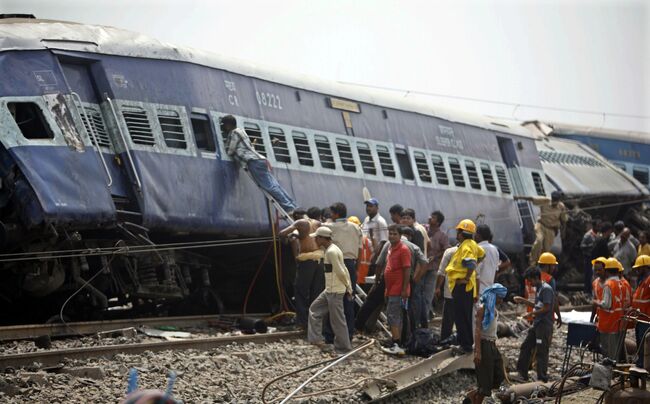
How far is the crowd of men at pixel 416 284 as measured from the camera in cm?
1376

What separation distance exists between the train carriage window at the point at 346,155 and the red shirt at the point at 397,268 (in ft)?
15.8

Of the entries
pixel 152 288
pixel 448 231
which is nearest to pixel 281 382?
pixel 152 288

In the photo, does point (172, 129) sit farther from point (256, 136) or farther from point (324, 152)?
point (324, 152)

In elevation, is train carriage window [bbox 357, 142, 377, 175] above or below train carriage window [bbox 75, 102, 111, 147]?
below

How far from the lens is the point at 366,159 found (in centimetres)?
1992

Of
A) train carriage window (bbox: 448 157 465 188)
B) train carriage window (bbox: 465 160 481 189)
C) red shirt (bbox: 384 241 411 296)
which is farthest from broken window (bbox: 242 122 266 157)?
train carriage window (bbox: 465 160 481 189)

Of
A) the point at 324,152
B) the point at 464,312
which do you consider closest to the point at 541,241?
the point at 324,152

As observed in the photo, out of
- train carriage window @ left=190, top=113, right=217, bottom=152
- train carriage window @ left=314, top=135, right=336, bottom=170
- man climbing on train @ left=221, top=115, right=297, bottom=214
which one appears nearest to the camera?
train carriage window @ left=190, top=113, right=217, bottom=152

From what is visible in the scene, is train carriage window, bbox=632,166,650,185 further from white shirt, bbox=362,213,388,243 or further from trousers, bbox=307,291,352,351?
trousers, bbox=307,291,352,351

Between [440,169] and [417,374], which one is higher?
[440,169]

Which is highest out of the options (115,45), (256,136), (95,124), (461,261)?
(115,45)

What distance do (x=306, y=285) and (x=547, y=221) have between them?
10.2 metres

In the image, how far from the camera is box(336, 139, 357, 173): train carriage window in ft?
63.3

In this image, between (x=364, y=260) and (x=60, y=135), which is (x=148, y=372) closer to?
(x=60, y=135)
